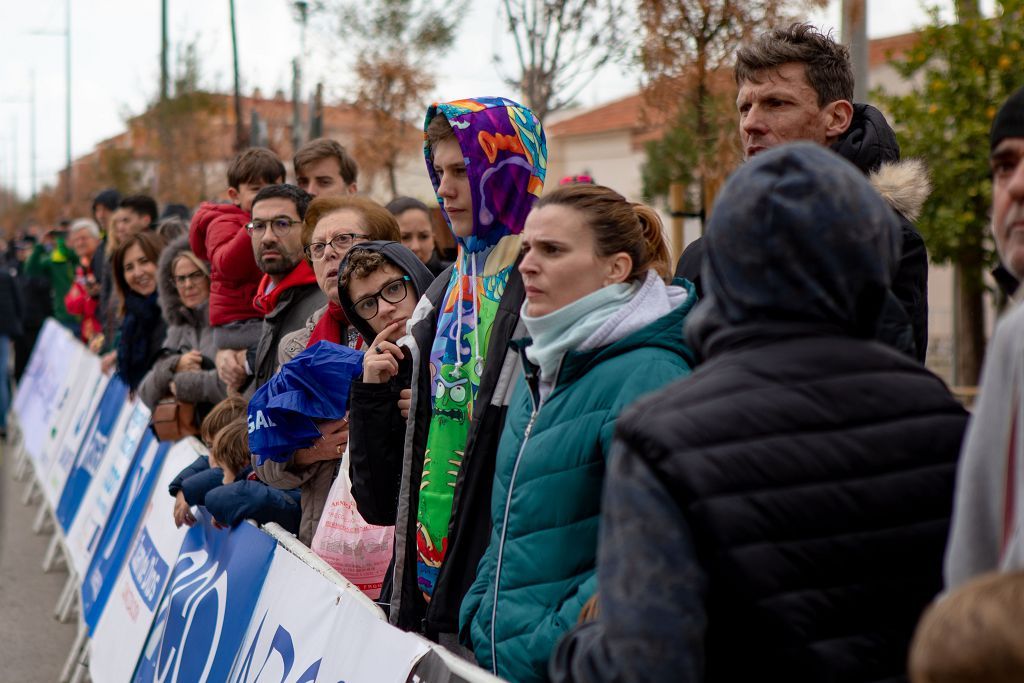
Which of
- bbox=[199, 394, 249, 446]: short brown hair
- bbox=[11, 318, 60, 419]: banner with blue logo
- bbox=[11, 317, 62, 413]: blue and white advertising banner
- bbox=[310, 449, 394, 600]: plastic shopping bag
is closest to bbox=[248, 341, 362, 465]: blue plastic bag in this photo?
bbox=[310, 449, 394, 600]: plastic shopping bag

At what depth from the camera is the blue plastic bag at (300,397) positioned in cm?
421

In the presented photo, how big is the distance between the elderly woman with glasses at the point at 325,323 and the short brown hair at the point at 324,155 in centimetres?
158

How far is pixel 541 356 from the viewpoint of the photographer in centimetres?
282

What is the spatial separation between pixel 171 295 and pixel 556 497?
4.94m

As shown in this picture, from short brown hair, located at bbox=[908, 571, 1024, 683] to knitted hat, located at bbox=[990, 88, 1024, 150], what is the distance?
2.79 feet

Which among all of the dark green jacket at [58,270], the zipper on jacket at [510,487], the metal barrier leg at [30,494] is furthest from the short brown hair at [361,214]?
the dark green jacket at [58,270]

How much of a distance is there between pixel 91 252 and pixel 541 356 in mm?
11532

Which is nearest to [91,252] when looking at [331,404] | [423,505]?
[331,404]

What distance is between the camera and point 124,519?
680cm

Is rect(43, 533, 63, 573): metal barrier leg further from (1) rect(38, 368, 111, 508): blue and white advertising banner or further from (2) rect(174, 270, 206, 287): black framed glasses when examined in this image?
(2) rect(174, 270, 206, 287): black framed glasses

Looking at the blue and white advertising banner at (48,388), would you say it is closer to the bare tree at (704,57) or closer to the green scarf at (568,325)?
the bare tree at (704,57)

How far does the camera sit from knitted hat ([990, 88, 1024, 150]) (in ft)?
6.48

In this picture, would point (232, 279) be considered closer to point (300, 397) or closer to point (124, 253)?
point (300, 397)

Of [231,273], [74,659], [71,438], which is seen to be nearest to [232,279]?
[231,273]
